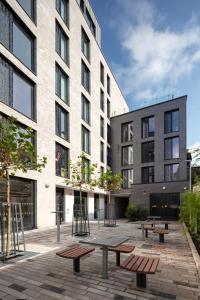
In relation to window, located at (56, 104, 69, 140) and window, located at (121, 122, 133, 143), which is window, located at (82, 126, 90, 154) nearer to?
window, located at (56, 104, 69, 140)

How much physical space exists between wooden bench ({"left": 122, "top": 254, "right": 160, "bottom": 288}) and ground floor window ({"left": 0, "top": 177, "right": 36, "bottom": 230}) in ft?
30.9

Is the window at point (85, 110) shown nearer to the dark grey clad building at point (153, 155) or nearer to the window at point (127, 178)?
the dark grey clad building at point (153, 155)

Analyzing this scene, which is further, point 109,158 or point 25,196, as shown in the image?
point 109,158

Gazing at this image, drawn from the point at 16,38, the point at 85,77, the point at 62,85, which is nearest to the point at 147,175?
→ the point at 85,77

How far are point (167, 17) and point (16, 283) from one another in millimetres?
9582

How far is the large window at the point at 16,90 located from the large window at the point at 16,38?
3.60 ft

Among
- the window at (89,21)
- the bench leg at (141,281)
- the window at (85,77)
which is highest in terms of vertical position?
the window at (89,21)

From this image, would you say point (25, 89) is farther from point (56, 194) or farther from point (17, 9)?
point (56, 194)

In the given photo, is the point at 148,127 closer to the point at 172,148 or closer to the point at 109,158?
the point at 172,148

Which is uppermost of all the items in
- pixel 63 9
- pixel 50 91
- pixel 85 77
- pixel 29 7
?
pixel 63 9

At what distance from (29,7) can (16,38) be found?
120 inches

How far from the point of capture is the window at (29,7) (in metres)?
15.1

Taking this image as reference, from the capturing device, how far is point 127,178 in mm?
30875

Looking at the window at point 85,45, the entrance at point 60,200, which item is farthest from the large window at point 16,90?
the window at point 85,45
